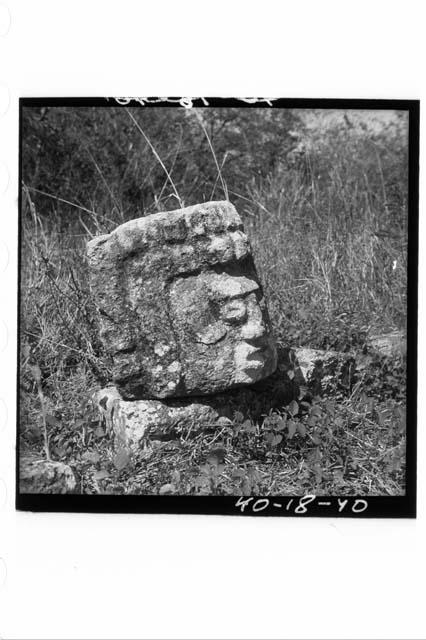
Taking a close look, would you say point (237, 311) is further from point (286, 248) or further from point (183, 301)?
point (286, 248)

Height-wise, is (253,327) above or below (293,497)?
above

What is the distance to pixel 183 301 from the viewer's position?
292 cm

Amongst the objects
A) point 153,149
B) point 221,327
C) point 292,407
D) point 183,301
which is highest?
point 153,149

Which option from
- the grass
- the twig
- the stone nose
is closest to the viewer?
the stone nose

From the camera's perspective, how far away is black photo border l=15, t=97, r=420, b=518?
9.74 feet

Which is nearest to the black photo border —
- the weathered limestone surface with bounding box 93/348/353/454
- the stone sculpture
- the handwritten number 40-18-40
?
the handwritten number 40-18-40

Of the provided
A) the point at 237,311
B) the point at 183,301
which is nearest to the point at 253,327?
the point at 237,311

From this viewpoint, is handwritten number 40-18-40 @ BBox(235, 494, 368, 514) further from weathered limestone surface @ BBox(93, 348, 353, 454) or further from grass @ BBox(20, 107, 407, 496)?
weathered limestone surface @ BBox(93, 348, 353, 454)

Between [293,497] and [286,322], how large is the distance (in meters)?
0.75

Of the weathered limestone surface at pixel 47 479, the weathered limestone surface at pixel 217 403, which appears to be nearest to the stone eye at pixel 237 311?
the weathered limestone surface at pixel 217 403
